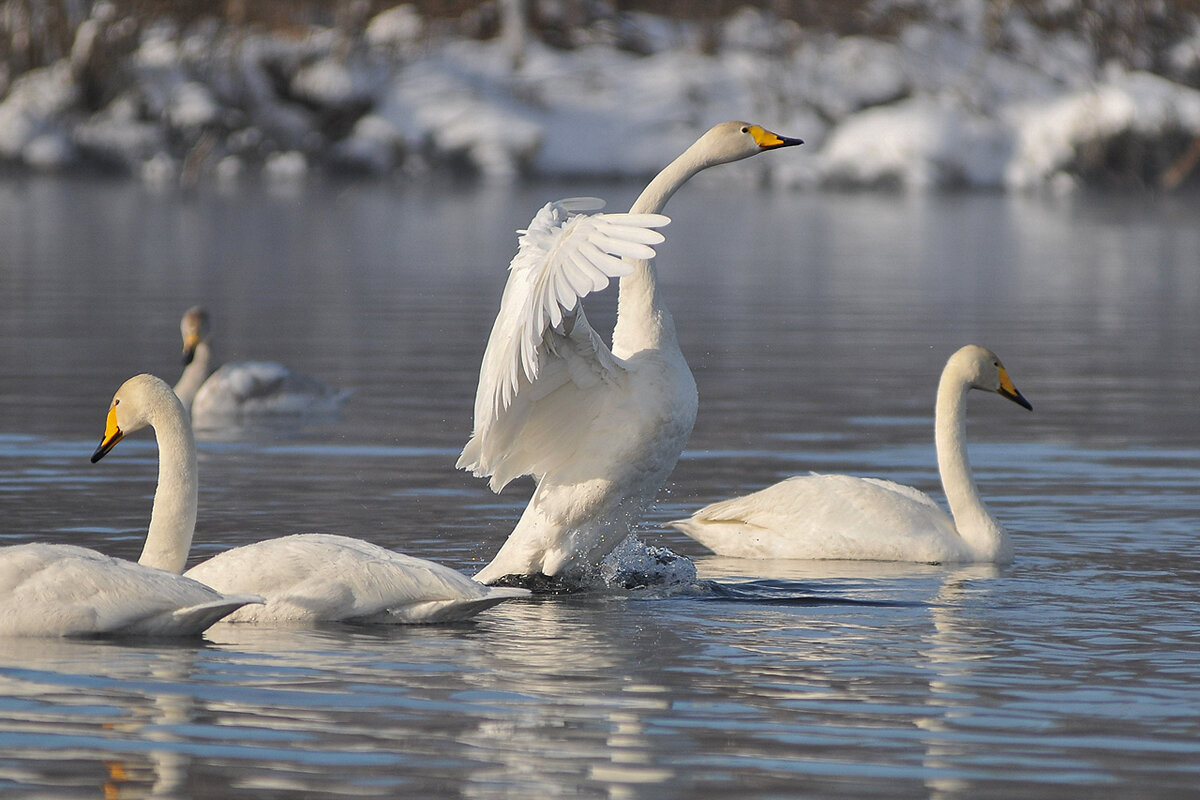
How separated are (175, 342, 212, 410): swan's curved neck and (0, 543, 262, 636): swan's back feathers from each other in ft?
23.7

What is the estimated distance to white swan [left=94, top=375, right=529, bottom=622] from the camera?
6.80 meters

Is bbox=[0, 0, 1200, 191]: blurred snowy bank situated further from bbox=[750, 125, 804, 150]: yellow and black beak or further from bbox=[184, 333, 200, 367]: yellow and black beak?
bbox=[750, 125, 804, 150]: yellow and black beak

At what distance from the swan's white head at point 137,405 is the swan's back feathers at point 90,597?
79 cm

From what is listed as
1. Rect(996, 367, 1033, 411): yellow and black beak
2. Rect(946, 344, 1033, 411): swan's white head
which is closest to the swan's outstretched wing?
Rect(946, 344, 1033, 411): swan's white head

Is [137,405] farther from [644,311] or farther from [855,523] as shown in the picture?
[855,523]

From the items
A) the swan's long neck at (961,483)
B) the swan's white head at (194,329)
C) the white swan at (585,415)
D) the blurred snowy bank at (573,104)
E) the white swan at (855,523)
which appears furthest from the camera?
the blurred snowy bank at (573,104)

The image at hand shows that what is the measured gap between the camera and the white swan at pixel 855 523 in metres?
8.77

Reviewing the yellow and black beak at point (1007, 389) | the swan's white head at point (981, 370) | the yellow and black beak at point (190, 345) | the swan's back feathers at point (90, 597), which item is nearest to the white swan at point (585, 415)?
the swan's back feathers at point (90, 597)

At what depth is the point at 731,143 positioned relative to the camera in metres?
8.26

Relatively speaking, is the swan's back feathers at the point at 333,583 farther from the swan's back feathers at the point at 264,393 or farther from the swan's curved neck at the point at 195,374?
the swan's curved neck at the point at 195,374

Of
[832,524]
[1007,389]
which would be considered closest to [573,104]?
[1007,389]

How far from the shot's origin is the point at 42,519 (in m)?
8.90

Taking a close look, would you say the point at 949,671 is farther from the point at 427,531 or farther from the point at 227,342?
the point at 227,342

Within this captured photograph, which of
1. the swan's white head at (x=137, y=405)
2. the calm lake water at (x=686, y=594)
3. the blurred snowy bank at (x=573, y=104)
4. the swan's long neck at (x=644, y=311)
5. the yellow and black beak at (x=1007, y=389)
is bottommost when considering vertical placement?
the calm lake water at (x=686, y=594)
